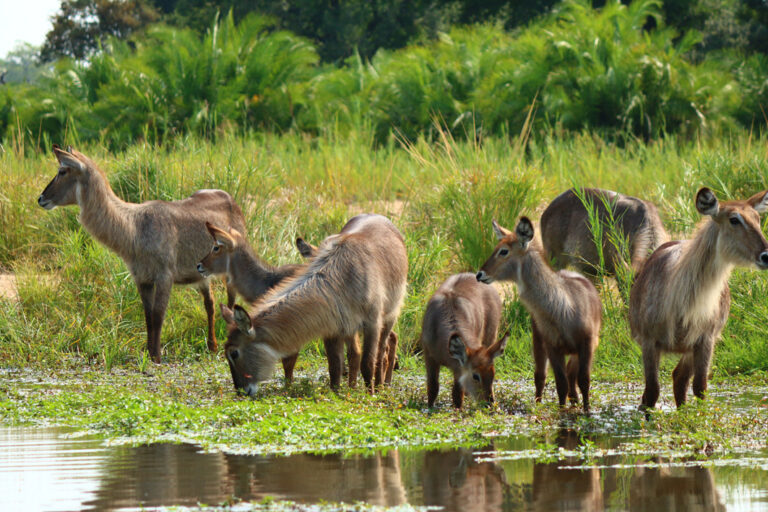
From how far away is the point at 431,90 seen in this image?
18531 mm

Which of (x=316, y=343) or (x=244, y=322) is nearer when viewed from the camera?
(x=244, y=322)

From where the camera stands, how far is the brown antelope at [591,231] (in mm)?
8797

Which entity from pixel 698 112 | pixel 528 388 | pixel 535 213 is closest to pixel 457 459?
pixel 528 388

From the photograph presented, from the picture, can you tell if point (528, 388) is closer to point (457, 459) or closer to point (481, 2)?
point (457, 459)

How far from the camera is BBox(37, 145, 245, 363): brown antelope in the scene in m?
9.06

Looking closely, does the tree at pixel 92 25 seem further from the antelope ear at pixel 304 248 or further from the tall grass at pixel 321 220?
the antelope ear at pixel 304 248

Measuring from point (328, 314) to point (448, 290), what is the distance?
822 mm

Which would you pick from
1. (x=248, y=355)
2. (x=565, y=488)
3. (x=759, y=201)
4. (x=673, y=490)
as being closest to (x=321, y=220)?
(x=248, y=355)

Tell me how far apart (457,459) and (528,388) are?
7.81ft

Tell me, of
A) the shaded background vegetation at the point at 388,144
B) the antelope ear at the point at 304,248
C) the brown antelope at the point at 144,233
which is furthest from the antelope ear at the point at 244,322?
the shaded background vegetation at the point at 388,144

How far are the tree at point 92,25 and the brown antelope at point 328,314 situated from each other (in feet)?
121

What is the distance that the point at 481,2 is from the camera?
3544 centimetres

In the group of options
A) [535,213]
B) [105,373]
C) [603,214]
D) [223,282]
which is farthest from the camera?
[535,213]

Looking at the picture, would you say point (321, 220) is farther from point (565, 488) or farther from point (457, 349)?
point (565, 488)
